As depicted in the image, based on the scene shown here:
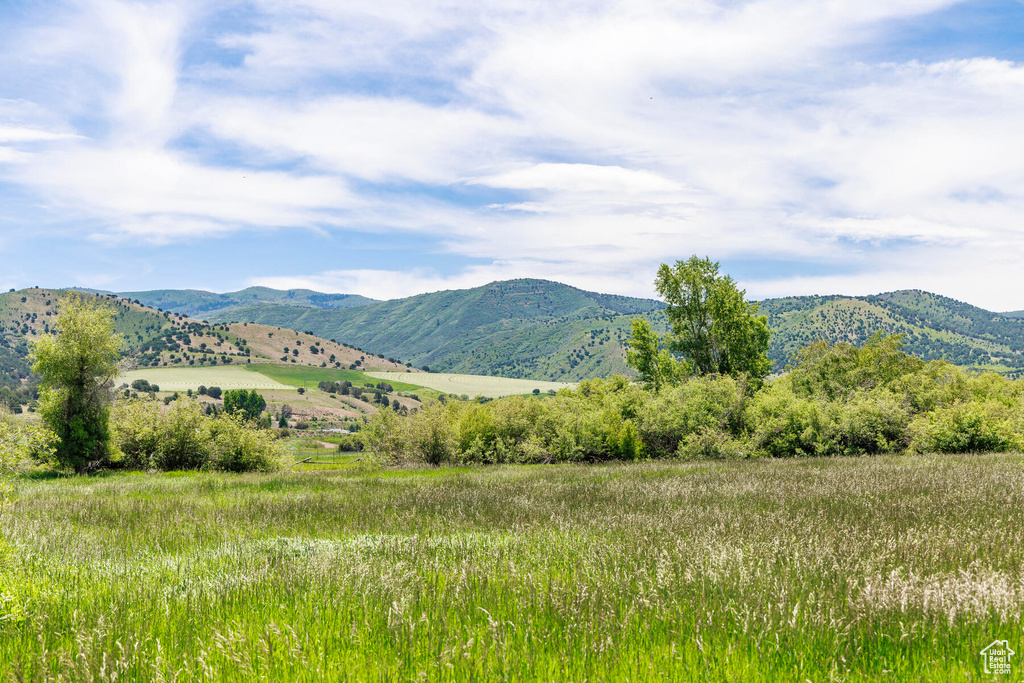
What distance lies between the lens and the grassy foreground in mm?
3533

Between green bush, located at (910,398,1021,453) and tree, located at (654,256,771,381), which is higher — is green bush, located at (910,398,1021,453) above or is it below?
below

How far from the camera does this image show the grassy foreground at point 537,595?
3.53m

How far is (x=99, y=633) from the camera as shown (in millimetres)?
3750

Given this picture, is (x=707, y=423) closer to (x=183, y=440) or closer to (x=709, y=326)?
(x=709, y=326)

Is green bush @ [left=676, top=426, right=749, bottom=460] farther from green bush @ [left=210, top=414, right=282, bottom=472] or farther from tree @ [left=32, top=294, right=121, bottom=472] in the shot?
tree @ [left=32, top=294, right=121, bottom=472]

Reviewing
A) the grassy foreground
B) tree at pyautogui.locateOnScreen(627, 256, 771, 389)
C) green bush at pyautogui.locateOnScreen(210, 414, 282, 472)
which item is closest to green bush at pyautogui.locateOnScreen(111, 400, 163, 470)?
green bush at pyautogui.locateOnScreen(210, 414, 282, 472)

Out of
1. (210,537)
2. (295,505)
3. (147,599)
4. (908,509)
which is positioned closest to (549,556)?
(147,599)

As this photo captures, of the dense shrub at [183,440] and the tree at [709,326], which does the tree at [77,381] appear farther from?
the tree at [709,326]

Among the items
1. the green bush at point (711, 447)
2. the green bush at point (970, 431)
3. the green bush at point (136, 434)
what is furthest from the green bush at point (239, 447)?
the green bush at point (970, 431)

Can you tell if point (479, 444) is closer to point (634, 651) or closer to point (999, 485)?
point (999, 485)

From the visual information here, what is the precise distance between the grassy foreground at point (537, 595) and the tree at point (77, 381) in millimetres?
23074

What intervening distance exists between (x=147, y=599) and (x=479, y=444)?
90.9ft

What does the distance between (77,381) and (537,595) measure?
107 ft

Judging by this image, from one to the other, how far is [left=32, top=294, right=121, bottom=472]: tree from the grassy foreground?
23074 millimetres
